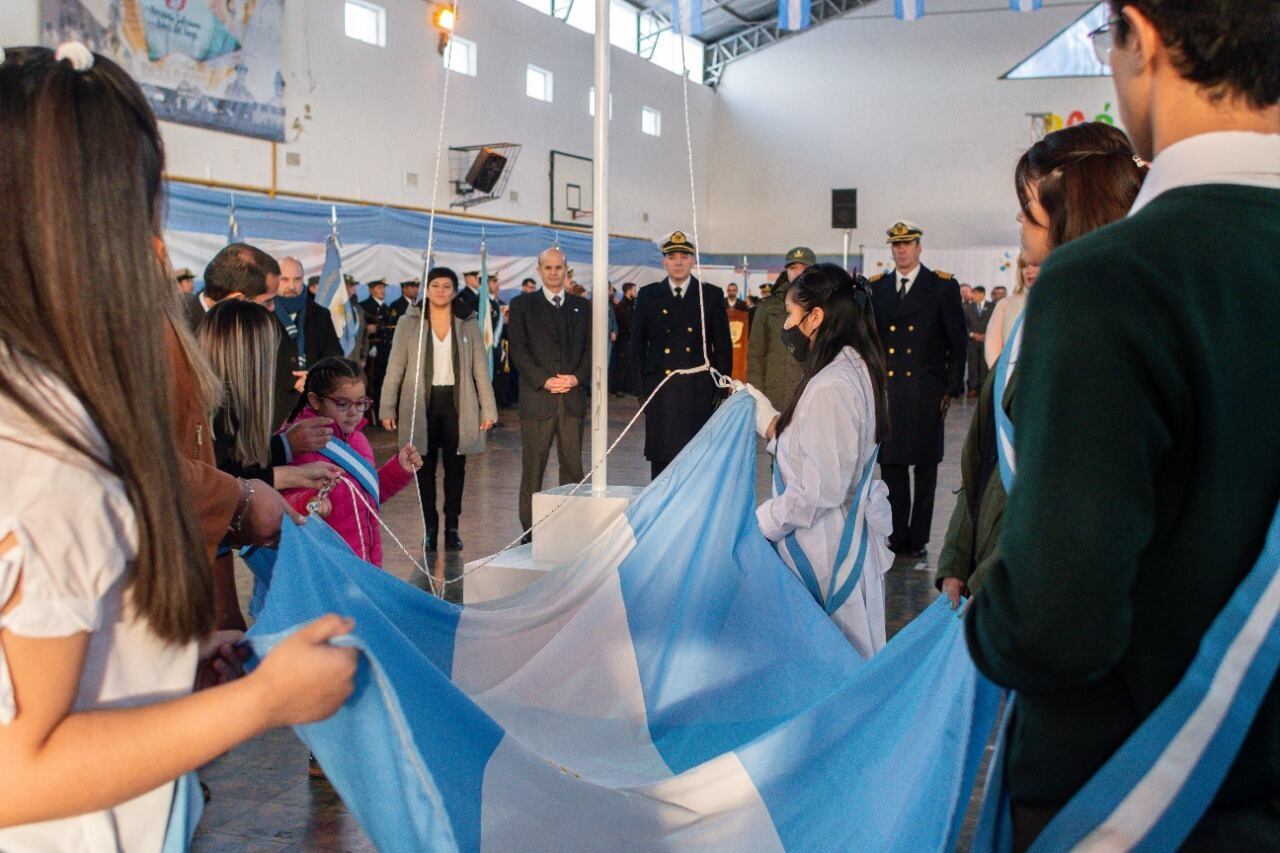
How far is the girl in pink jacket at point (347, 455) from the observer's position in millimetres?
3383

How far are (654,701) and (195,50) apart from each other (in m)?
10.4

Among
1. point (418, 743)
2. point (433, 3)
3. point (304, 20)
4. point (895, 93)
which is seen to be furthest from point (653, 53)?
point (418, 743)

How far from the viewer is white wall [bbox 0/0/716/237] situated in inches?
502

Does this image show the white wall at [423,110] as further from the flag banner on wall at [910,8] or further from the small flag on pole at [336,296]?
the flag banner on wall at [910,8]

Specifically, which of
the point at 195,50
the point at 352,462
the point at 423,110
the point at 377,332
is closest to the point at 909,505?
the point at 352,462

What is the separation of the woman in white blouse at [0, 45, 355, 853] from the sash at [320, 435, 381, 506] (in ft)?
7.57

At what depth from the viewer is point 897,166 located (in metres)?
22.6

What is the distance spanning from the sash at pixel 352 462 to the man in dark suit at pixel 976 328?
1429cm

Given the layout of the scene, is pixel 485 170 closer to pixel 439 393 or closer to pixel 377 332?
pixel 377 332

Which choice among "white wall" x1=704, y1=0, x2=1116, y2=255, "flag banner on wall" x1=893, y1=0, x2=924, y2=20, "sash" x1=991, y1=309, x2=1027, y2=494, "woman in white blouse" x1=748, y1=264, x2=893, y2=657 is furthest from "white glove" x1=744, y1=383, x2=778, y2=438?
"white wall" x1=704, y1=0, x2=1116, y2=255

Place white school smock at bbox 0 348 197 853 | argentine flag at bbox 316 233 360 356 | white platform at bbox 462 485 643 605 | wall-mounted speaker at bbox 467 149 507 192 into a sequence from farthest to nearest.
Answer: wall-mounted speaker at bbox 467 149 507 192 < argentine flag at bbox 316 233 360 356 < white platform at bbox 462 485 643 605 < white school smock at bbox 0 348 197 853

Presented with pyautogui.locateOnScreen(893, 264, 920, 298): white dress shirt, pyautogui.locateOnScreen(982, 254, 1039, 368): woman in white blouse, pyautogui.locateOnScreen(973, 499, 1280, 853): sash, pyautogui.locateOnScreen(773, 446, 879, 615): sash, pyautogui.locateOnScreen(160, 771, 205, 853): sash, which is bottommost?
pyautogui.locateOnScreen(773, 446, 879, 615): sash

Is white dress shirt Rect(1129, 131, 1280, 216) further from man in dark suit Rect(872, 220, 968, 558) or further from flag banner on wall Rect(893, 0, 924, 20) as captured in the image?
flag banner on wall Rect(893, 0, 924, 20)

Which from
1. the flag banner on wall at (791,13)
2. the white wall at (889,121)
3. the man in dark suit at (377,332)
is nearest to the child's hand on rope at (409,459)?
the flag banner on wall at (791,13)
